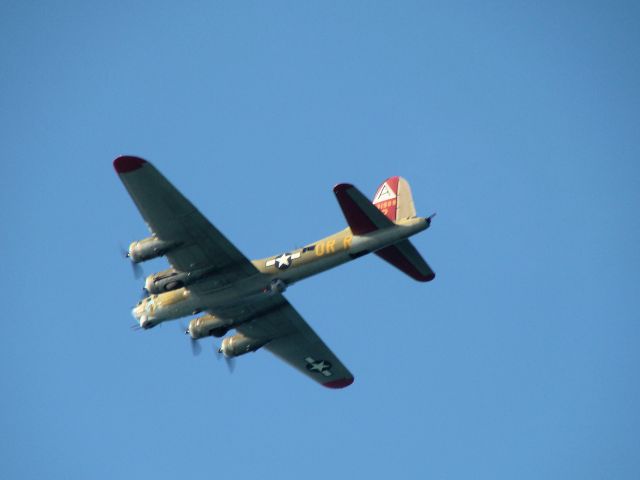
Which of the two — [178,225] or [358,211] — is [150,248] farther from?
[358,211]

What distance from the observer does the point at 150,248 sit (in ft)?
153

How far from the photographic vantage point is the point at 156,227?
1811 inches

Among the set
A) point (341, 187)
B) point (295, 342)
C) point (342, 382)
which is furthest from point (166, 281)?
point (342, 382)

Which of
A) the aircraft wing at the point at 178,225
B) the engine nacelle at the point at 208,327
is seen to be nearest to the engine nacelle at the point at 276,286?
the aircraft wing at the point at 178,225

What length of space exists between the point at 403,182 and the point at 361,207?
4702mm

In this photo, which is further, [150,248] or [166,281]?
[166,281]

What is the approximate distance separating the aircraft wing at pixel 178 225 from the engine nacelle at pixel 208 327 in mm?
4115

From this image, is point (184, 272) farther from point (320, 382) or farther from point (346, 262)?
point (320, 382)

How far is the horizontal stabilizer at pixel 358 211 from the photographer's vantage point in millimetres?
44069

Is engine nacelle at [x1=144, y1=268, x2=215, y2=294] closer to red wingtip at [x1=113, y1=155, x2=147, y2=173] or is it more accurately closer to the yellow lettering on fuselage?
the yellow lettering on fuselage

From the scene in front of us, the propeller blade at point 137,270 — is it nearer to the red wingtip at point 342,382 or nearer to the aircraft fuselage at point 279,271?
the aircraft fuselage at point 279,271

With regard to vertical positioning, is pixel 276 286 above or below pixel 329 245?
below

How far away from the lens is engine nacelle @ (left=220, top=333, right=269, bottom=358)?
53.6 meters

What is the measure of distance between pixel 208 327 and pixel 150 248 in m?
6.80
